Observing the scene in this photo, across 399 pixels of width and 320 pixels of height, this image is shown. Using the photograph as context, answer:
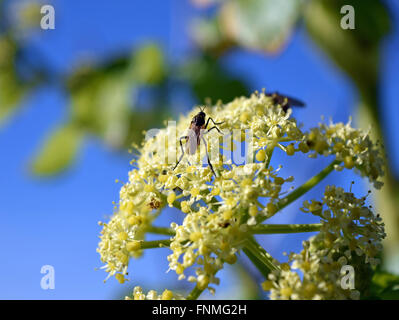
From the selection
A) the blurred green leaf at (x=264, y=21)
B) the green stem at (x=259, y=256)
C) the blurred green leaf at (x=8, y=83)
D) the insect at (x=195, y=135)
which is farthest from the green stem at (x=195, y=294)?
the blurred green leaf at (x=8, y=83)

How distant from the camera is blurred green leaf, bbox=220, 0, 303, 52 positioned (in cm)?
337

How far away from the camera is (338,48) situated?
4180 millimetres

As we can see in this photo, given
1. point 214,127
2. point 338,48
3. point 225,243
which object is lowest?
point 225,243

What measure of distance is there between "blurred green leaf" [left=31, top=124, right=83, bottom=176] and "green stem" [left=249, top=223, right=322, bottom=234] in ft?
13.5

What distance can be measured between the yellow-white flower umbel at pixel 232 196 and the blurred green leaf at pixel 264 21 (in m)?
1.24

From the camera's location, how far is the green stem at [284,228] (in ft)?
5.95

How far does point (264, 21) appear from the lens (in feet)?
11.4

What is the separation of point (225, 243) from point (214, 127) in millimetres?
624

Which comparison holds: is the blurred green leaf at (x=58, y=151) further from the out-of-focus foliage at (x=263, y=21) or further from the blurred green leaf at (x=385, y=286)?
the blurred green leaf at (x=385, y=286)

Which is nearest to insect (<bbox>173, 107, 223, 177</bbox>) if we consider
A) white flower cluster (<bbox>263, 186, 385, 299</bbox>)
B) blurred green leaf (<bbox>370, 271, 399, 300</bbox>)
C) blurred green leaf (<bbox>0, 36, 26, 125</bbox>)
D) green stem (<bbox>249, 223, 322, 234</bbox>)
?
green stem (<bbox>249, 223, 322, 234</bbox>)

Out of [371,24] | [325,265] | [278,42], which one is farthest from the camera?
[371,24]
